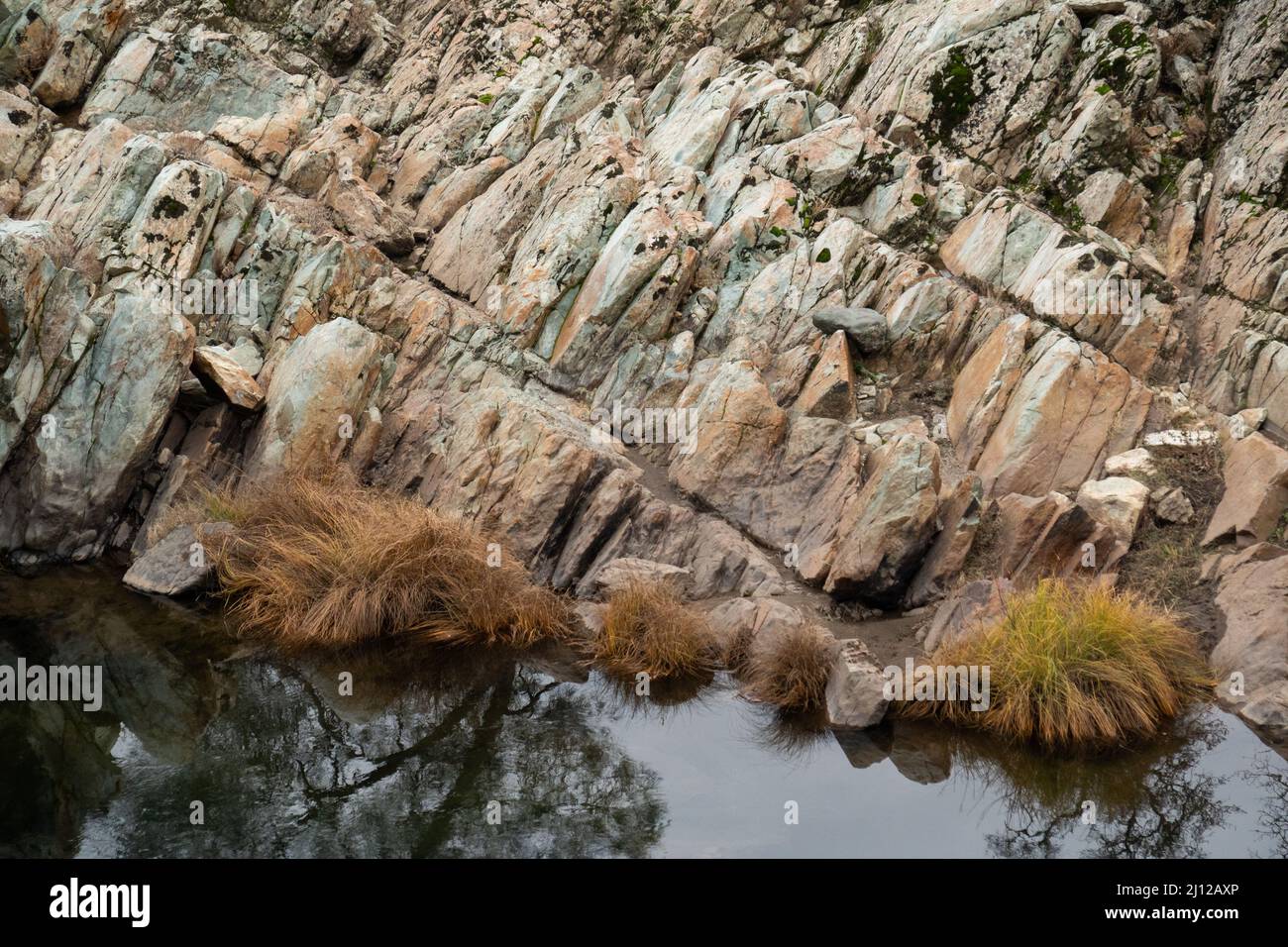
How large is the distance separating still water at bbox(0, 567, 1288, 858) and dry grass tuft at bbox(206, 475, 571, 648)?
64cm

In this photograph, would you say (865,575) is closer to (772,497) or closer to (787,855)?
(772,497)

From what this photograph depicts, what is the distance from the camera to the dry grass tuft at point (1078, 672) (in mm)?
10602

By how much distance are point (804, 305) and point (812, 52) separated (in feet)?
29.0

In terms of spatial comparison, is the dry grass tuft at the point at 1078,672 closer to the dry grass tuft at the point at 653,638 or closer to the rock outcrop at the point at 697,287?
the rock outcrop at the point at 697,287

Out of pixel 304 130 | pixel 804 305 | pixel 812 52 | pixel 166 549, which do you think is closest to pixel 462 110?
pixel 304 130

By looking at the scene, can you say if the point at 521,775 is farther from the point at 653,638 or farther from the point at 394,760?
the point at 653,638

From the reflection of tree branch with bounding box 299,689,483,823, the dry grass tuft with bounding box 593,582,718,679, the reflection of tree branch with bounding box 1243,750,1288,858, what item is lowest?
the reflection of tree branch with bounding box 1243,750,1288,858

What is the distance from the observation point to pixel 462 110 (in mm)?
23484

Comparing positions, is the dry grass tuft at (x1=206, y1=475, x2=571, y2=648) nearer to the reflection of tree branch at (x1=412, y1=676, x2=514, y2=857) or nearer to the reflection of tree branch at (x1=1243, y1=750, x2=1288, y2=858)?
the reflection of tree branch at (x1=412, y1=676, x2=514, y2=857)

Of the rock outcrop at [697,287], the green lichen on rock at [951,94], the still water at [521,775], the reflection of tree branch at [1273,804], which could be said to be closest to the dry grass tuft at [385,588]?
the still water at [521,775]

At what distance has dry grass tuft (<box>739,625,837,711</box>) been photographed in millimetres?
11750

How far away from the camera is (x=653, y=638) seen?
1270cm

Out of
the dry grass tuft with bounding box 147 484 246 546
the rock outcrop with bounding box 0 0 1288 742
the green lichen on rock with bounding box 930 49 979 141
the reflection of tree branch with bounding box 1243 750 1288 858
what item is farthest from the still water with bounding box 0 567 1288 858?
the green lichen on rock with bounding box 930 49 979 141
